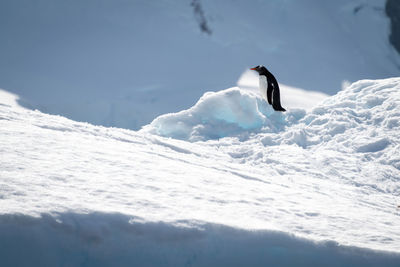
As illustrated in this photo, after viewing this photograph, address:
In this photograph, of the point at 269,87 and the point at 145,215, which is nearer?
the point at 145,215

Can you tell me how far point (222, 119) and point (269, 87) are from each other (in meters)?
9.66

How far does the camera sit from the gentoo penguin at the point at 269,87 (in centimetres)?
348

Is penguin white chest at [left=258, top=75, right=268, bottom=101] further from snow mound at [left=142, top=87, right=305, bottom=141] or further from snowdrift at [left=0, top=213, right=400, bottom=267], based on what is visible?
snow mound at [left=142, top=87, right=305, bottom=141]

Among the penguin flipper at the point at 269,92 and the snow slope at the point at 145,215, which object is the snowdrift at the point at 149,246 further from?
the penguin flipper at the point at 269,92

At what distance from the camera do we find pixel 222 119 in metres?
13.3

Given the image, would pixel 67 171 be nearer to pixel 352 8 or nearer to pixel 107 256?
pixel 107 256

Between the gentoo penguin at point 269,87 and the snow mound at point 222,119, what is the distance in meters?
8.72

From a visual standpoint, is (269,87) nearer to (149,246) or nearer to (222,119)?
(149,246)

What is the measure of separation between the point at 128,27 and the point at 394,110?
14916 mm

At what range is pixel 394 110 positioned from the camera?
11867mm

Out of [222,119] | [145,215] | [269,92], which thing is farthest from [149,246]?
[222,119]

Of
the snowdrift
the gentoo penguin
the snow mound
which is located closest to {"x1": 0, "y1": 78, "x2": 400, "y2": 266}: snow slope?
the snowdrift

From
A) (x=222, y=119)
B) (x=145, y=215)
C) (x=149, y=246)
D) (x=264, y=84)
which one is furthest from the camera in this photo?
(x=222, y=119)

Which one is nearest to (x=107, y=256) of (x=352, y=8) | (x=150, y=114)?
(x=150, y=114)
